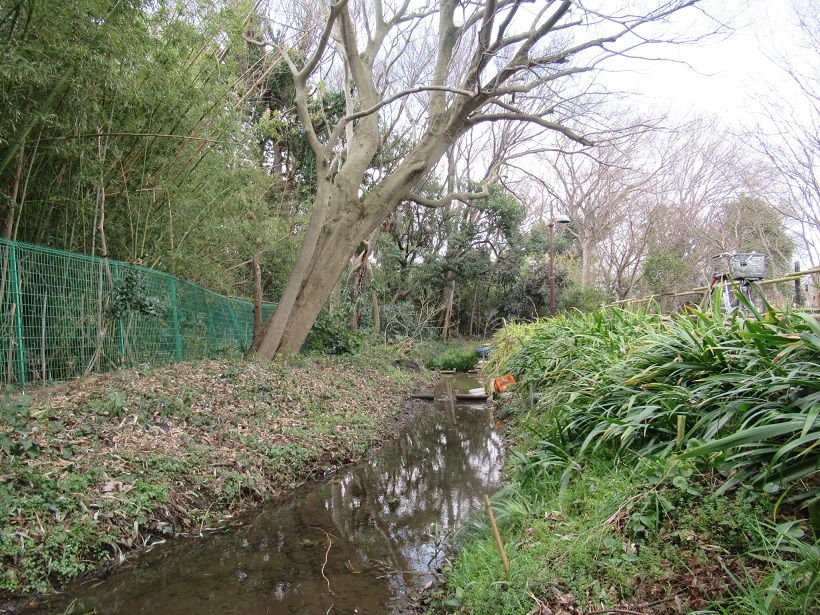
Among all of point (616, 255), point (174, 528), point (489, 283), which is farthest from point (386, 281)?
point (174, 528)

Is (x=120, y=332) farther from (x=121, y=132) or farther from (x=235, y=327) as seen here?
(x=235, y=327)

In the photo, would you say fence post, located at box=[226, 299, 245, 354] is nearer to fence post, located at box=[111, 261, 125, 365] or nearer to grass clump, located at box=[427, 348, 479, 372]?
fence post, located at box=[111, 261, 125, 365]

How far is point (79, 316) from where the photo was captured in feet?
17.0

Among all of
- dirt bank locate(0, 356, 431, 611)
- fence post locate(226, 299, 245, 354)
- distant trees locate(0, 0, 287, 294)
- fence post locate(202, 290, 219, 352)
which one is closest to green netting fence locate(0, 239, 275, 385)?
distant trees locate(0, 0, 287, 294)

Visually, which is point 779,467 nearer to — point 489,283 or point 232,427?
point 232,427

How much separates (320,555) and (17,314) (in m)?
3.62

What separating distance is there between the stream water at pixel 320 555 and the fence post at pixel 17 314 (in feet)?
8.33

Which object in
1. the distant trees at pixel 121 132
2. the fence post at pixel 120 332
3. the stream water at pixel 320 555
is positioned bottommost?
the stream water at pixel 320 555

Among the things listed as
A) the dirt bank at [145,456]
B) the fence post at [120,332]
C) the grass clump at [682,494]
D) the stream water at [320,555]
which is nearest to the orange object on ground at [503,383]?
the dirt bank at [145,456]

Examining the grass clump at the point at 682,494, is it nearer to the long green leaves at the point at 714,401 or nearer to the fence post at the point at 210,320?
the long green leaves at the point at 714,401

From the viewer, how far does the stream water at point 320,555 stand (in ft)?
8.48

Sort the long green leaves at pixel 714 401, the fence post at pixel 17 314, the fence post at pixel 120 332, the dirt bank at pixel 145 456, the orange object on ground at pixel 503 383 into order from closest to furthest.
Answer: the long green leaves at pixel 714 401 < the dirt bank at pixel 145 456 < the fence post at pixel 17 314 < the fence post at pixel 120 332 < the orange object on ground at pixel 503 383

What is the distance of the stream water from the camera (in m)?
2.58

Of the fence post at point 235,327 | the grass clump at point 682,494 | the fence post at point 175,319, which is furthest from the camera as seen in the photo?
the fence post at point 235,327
